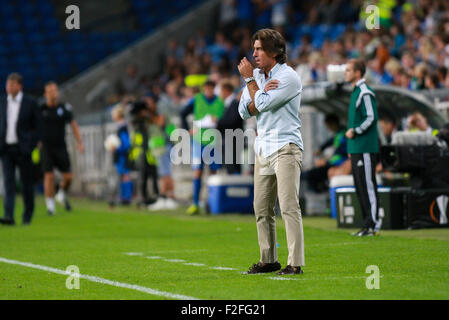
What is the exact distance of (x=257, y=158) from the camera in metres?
8.27

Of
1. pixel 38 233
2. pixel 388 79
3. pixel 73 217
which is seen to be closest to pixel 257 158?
pixel 38 233

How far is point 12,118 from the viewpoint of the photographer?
15008 mm

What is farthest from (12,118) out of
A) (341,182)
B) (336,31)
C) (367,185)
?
(336,31)

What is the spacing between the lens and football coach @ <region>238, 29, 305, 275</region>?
7.93m

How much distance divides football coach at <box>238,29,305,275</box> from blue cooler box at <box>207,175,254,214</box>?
28.4 ft

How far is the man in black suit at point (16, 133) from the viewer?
1496 centimetres

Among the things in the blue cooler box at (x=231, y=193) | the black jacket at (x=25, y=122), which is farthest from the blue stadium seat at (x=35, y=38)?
the black jacket at (x=25, y=122)

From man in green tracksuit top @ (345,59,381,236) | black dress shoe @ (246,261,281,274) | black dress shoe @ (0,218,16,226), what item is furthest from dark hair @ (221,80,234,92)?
black dress shoe @ (246,261,281,274)

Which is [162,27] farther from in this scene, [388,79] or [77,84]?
[388,79]

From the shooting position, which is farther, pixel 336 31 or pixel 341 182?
pixel 336 31

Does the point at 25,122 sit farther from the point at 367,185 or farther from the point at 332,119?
the point at 367,185

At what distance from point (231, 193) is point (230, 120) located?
1286 mm

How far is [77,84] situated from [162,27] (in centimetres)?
360

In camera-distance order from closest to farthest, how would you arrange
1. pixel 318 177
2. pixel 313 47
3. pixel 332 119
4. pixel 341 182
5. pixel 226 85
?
pixel 341 182 → pixel 332 119 → pixel 318 177 → pixel 226 85 → pixel 313 47
